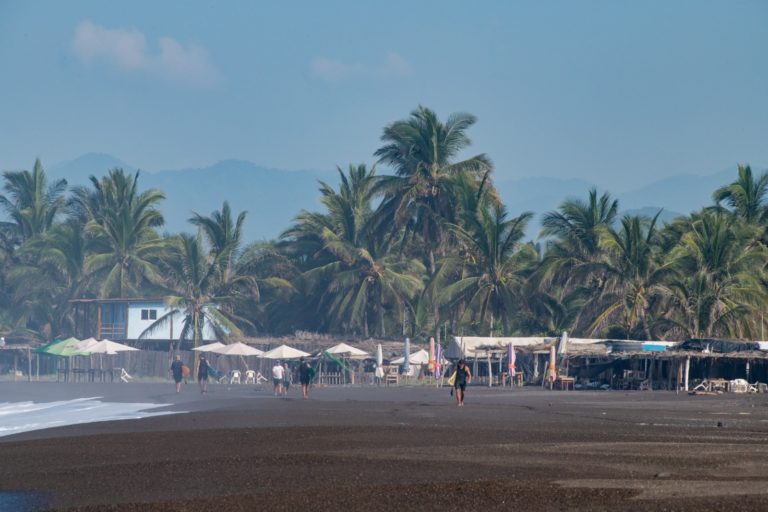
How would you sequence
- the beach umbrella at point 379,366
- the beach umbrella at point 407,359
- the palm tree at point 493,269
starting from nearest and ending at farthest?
the beach umbrella at point 407,359
the beach umbrella at point 379,366
the palm tree at point 493,269

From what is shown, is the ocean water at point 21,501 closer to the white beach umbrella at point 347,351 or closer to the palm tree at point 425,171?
the white beach umbrella at point 347,351

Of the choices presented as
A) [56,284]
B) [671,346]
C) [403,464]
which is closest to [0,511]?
[403,464]

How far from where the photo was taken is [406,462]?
1297cm

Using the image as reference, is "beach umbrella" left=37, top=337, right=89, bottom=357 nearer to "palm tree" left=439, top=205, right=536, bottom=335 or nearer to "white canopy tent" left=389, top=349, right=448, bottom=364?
"white canopy tent" left=389, top=349, right=448, bottom=364

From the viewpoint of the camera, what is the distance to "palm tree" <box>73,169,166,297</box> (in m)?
61.9

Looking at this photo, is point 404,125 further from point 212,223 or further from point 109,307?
point 109,307

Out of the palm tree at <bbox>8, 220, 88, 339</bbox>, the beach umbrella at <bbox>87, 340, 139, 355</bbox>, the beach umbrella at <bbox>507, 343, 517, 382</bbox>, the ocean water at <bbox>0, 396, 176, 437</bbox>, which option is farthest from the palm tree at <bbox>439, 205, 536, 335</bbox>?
the palm tree at <bbox>8, 220, 88, 339</bbox>

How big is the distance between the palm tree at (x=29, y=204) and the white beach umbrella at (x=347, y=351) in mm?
27025

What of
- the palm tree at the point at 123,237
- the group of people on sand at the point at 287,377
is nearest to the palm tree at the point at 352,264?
the palm tree at the point at 123,237

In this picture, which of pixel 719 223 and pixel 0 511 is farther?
pixel 719 223

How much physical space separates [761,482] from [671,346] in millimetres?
27319

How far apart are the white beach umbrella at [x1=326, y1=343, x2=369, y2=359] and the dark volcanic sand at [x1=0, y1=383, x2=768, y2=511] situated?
77.5 ft

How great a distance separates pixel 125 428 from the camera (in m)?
20.2

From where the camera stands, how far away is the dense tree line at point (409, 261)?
4184cm
